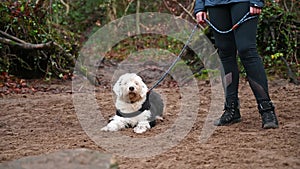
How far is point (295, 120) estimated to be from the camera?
426 centimetres

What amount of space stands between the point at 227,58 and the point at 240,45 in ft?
1.08

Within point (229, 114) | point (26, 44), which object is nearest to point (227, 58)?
point (229, 114)

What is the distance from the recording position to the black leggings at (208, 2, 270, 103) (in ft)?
12.5

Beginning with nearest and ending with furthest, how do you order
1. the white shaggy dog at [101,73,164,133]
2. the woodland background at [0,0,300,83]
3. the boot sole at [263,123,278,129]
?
the boot sole at [263,123,278,129] < the white shaggy dog at [101,73,164,133] < the woodland background at [0,0,300,83]

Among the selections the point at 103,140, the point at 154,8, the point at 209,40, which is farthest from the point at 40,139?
the point at 154,8

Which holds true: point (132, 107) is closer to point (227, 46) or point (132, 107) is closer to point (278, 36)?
point (227, 46)

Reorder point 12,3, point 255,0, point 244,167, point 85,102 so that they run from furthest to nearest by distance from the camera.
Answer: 1. point 12,3
2. point 85,102
3. point 255,0
4. point 244,167

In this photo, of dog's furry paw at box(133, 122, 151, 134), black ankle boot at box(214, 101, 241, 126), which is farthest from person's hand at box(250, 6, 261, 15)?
dog's furry paw at box(133, 122, 151, 134)

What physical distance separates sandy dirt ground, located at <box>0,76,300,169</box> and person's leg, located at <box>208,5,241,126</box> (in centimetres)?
13

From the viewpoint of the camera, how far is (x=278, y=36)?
7414 millimetres

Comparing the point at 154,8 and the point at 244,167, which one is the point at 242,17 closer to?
the point at 244,167

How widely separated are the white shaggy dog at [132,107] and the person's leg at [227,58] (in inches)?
27.1

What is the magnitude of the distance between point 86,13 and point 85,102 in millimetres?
7725

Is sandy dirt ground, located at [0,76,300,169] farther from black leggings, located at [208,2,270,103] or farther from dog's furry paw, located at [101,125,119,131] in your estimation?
black leggings, located at [208,2,270,103]
